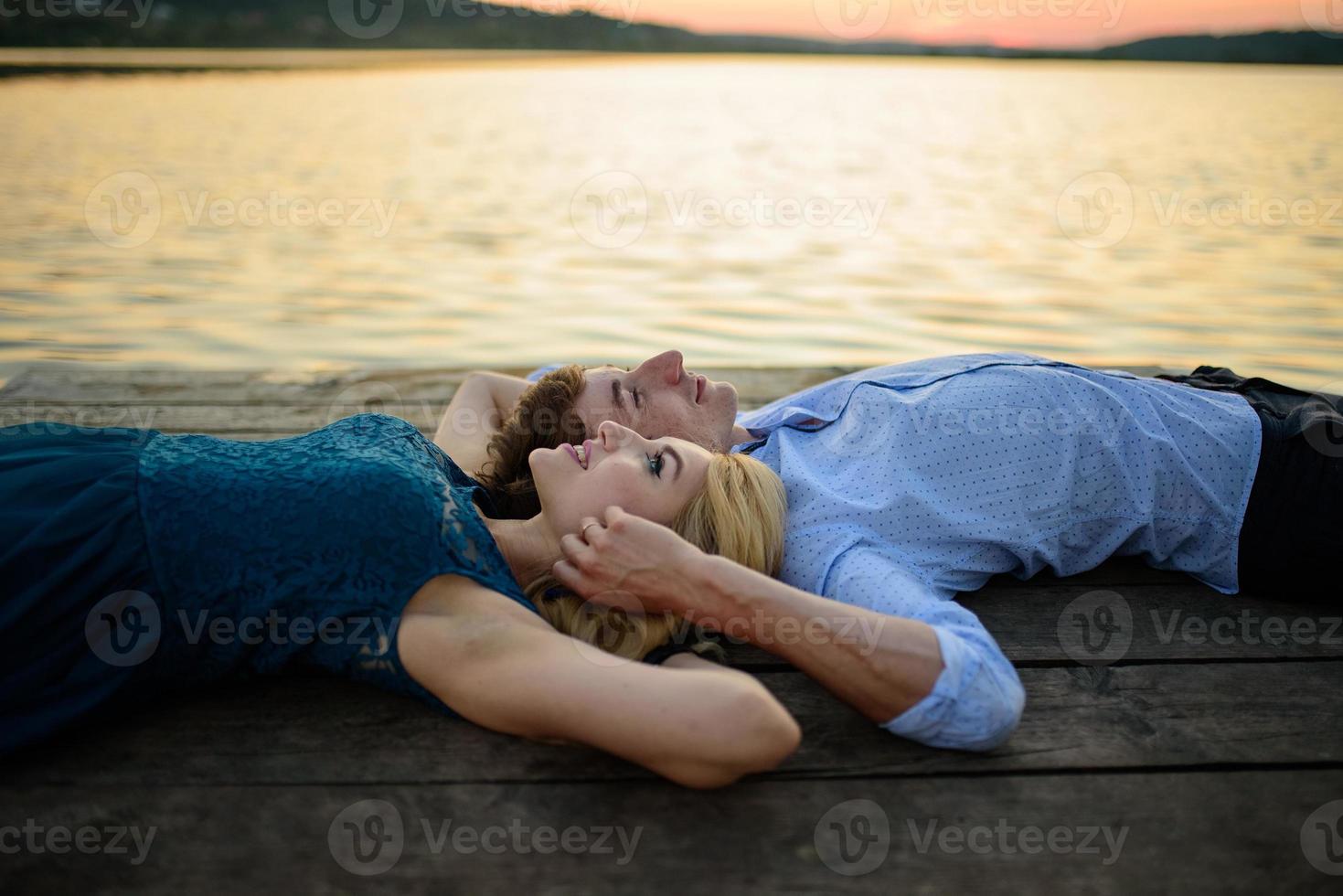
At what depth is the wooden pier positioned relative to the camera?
1705mm

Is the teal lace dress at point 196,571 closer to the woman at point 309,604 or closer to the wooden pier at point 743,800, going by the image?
the woman at point 309,604

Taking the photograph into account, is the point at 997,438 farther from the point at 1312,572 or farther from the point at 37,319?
the point at 37,319

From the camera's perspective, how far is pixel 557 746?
78.7 inches

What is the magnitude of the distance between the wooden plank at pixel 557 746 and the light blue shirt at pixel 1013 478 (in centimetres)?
35

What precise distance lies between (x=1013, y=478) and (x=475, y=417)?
5.94ft

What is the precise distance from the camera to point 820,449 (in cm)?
272

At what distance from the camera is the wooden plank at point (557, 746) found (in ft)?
6.31

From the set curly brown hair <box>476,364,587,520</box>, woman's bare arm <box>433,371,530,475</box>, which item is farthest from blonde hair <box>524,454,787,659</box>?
woman's bare arm <box>433,371,530,475</box>

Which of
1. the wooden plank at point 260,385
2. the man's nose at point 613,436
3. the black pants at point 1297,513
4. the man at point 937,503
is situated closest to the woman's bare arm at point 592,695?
the man at point 937,503

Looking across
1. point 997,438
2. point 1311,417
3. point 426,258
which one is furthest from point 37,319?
point 1311,417

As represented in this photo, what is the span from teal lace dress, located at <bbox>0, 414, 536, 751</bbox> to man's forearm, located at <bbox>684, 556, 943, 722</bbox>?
18.5 inches

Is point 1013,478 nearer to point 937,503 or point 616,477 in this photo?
point 937,503

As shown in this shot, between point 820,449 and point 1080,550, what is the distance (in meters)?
0.75

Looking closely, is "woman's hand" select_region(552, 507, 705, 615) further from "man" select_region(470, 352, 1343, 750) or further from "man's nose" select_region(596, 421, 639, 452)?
"man's nose" select_region(596, 421, 639, 452)
